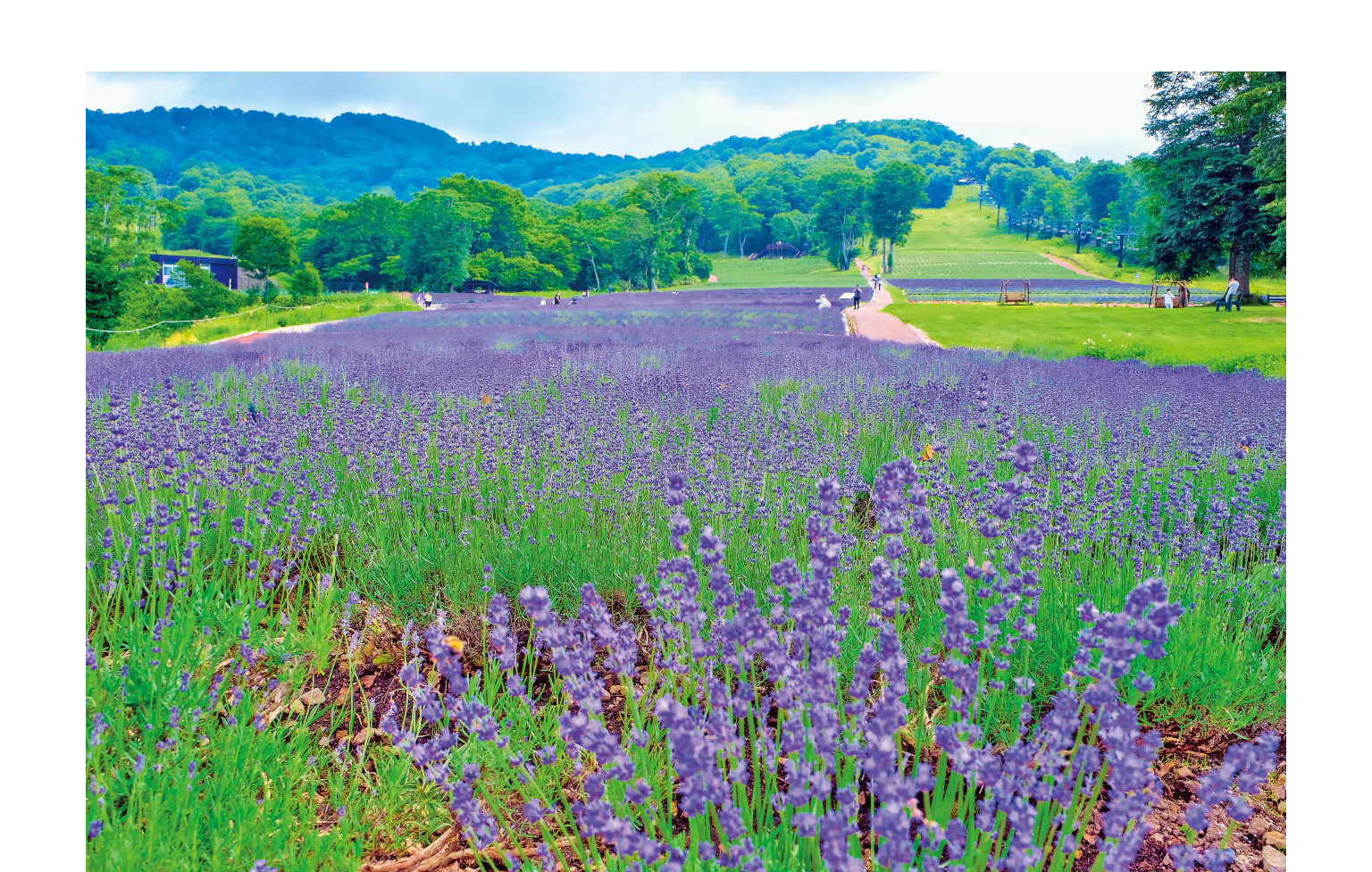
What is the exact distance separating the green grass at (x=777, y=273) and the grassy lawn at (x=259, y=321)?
1241 centimetres

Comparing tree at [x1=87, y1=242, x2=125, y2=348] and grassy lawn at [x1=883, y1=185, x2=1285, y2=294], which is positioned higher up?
grassy lawn at [x1=883, y1=185, x2=1285, y2=294]

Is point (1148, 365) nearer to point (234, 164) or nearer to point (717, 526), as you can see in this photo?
point (717, 526)

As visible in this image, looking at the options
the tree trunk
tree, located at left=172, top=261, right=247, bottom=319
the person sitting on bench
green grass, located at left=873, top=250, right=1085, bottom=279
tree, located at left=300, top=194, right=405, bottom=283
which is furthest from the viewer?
green grass, located at left=873, top=250, right=1085, bottom=279

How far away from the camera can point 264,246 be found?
68.3ft

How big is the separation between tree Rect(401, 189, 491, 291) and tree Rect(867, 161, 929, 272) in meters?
16.3

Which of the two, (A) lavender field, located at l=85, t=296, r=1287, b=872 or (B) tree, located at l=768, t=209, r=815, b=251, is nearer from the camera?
(A) lavender field, located at l=85, t=296, r=1287, b=872

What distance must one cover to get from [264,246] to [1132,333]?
21043 millimetres

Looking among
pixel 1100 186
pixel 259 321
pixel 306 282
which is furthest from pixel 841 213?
pixel 259 321

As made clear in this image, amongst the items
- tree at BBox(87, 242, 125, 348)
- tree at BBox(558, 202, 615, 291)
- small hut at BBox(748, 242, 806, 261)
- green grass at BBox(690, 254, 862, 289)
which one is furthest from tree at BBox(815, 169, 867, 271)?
tree at BBox(87, 242, 125, 348)

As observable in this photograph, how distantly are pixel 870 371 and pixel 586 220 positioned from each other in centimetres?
2725

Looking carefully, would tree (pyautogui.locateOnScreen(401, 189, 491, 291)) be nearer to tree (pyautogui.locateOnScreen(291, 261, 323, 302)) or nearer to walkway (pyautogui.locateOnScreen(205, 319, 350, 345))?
tree (pyautogui.locateOnScreen(291, 261, 323, 302))

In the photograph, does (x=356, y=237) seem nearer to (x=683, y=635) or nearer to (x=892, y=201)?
(x=892, y=201)

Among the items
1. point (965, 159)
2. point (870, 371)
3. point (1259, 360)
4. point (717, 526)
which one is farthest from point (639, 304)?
point (717, 526)

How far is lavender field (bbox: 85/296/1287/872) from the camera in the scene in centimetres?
100
